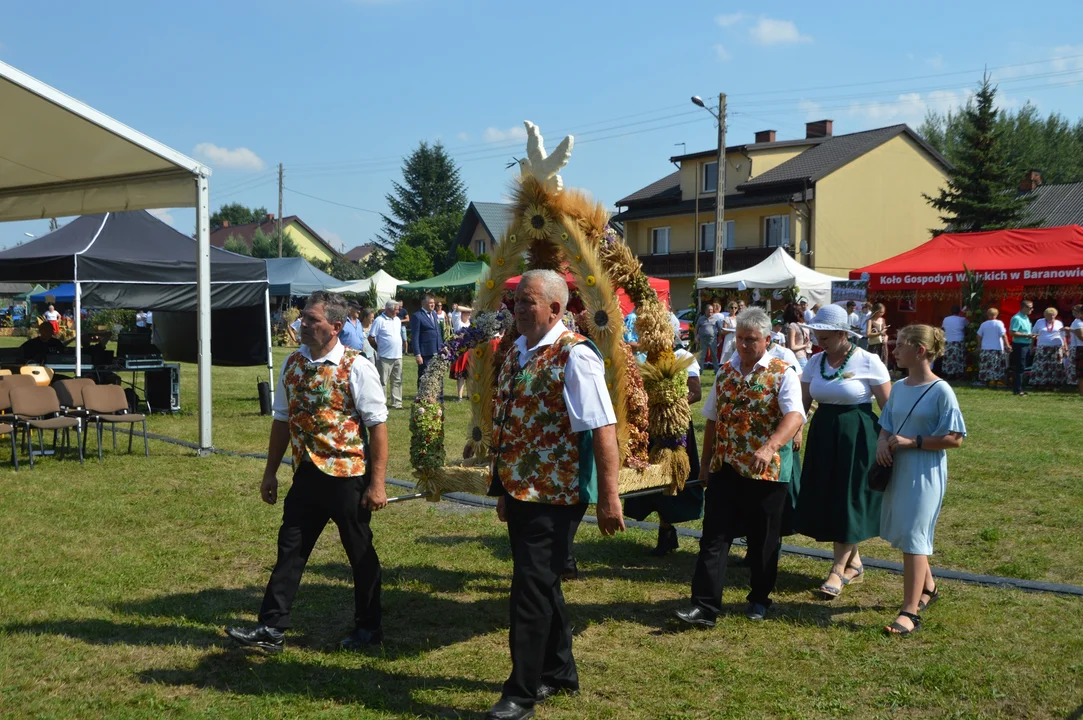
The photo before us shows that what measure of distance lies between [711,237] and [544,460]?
4309 centimetres

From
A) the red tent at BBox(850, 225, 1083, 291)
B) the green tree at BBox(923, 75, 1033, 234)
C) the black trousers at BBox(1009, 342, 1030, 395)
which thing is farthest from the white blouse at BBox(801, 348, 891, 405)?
the green tree at BBox(923, 75, 1033, 234)

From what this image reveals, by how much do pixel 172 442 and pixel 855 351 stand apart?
31.3 feet

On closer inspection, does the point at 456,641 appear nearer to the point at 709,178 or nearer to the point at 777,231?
the point at 777,231

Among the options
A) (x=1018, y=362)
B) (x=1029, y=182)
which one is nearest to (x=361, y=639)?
(x=1018, y=362)

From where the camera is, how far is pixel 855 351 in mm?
5965

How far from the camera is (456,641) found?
5215 millimetres

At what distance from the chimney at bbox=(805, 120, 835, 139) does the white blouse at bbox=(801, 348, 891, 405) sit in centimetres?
4444

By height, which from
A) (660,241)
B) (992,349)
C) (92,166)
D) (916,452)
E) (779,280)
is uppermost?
(660,241)

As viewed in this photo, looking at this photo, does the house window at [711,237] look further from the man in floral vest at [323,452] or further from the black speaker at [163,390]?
the man in floral vest at [323,452]

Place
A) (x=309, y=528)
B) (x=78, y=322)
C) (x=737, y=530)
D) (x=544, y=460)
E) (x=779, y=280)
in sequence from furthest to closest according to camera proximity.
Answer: (x=779, y=280), (x=78, y=322), (x=737, y=530), (x=309, y=528), (x=544, y=460)

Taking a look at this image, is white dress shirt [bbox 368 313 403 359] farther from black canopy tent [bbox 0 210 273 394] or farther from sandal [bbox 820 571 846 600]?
sandal [bbox 820 571 846 600]

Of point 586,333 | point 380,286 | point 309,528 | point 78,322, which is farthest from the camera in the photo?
point 380,286

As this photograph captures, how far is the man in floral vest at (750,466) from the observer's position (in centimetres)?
533

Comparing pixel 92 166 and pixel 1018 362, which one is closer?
pixel 92 166
